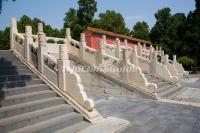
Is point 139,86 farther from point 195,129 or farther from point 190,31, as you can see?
point 190,31

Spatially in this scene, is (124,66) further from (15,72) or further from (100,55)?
(15,72)

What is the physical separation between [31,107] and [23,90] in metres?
1.00

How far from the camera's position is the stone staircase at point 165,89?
13.2 meters

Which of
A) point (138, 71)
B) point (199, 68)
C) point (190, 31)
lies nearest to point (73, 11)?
point (190, 31)

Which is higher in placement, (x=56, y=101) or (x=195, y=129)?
(x=56, y=101)

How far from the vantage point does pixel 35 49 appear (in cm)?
1025

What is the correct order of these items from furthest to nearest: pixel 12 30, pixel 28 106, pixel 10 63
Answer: pixel 12 30 < pixel 10 63 < pixel 28 106

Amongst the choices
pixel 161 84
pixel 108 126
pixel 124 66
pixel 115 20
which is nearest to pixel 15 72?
pixel 108 126

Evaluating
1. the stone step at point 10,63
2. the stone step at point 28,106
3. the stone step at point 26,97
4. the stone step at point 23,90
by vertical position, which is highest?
the stone step at point 10,63

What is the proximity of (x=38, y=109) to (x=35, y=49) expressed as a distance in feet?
11.9

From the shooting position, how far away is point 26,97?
7.51 m

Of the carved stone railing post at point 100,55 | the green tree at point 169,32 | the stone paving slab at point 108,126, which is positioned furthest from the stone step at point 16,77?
the green tree at point 169,32

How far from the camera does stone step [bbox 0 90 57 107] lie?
6957 millimetres

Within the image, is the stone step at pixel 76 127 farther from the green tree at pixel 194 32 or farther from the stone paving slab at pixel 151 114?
the green tree at pixel 194 32
